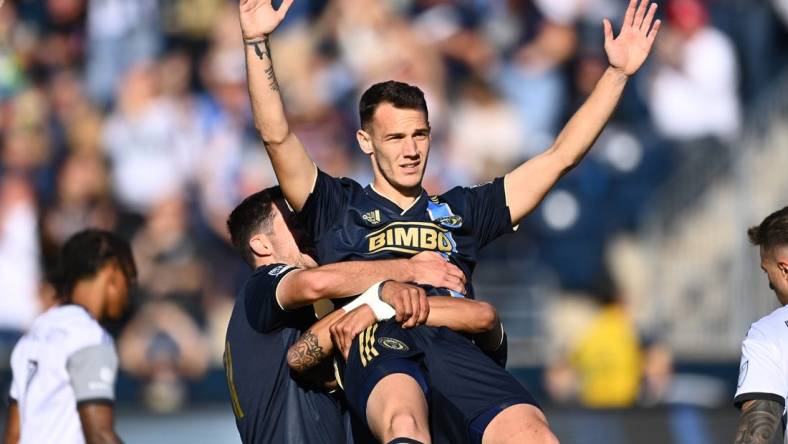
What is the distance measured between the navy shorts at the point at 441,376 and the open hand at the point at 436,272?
0.17 metres

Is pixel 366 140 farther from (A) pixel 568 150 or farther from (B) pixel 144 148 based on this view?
(B) pixel 144 148

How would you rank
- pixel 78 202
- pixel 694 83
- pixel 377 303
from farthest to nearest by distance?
pixel 694 83, pixel 78 202, pixel 377 303

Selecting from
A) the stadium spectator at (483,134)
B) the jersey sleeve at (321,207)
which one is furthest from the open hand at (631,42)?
the stadium spectator at (483,134)

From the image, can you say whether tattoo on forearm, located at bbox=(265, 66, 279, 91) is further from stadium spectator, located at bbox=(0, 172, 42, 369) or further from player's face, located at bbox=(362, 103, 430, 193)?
stadium spectator, located at bbox=(0, 172, 42, 369)

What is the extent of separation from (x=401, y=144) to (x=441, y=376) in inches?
37.9

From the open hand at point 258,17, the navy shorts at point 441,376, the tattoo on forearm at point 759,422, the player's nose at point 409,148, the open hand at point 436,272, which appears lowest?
the tattoo on forearm at point 759,422

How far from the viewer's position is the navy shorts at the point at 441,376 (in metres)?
4.71

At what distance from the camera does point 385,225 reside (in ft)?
17.0

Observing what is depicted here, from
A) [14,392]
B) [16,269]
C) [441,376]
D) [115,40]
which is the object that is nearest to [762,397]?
[441,376]

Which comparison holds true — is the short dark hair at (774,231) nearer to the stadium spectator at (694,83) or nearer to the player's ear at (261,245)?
the player's ear at (261,245)

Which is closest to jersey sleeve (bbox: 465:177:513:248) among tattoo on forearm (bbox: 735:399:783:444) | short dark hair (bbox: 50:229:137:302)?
tattoo on forearm (bbox: 735:399:783:444)

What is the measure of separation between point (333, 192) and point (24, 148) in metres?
7.43

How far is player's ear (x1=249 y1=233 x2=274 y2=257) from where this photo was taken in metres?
5.43

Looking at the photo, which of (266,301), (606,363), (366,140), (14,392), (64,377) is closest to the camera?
(266,301)
